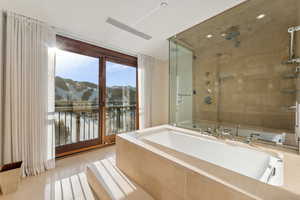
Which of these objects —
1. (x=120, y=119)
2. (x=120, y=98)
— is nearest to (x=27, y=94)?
(x=120, y=98)

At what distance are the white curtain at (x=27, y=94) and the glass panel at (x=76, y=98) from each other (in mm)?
339

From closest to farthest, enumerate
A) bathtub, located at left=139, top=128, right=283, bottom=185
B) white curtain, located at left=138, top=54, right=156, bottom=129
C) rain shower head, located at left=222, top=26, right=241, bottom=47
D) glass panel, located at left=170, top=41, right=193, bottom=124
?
1. bathtub, located at left=139, top=128, right=283, bottom=185
2. rain shower head, located at left=222, top=26, right=241, bottom=47
3. glass panel, located at left=170, top=41, right=193, bottom=124
4. white curtain, located at left=138, top=54, right=156, bottom=129

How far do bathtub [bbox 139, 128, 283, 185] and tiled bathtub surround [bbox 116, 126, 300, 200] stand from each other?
0.68 ft

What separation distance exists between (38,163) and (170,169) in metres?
2.03

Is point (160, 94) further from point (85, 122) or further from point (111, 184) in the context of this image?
point (111, 184)

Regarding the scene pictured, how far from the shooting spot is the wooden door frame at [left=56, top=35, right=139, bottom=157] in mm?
2270

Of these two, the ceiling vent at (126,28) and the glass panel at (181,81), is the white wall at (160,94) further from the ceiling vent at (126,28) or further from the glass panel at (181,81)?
the ceiling vent at (126,28)

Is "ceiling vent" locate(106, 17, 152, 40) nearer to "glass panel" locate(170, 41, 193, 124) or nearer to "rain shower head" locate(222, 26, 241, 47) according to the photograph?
"glass panel" locate(170, 41, 193, 124)

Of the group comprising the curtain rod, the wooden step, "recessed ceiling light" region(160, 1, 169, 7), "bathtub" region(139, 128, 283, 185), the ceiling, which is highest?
"recessed ceiling light" region(160, 1, 169, 7)

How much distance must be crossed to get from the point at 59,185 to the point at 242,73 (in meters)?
3.50

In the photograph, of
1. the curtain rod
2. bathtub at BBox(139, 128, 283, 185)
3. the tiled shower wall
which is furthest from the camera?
the curtain rod

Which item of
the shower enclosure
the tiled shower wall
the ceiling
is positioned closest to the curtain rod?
the ceiling

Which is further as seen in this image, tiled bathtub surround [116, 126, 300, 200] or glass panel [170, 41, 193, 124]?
glass panel [170, 41, 193, 124]

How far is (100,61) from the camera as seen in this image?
273cm
